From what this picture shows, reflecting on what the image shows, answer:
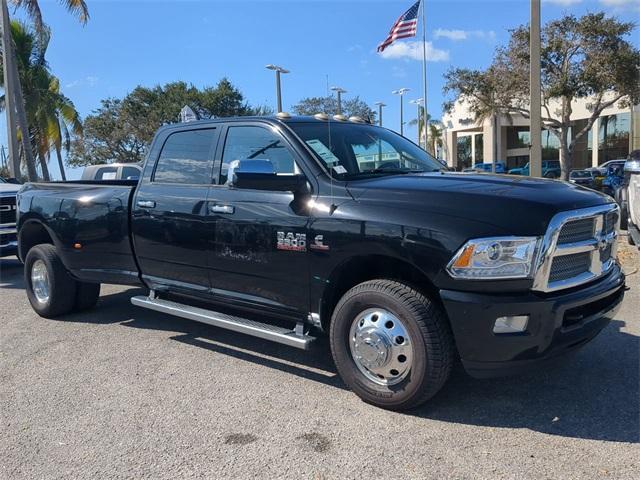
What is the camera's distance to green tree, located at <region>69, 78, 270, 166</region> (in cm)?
3688

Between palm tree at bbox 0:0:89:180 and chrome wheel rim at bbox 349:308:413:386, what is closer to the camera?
A: chrome wheel rim at bbox 349:308:413:386

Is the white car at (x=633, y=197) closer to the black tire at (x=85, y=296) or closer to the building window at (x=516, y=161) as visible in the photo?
the black tire at (x=85, y=296)

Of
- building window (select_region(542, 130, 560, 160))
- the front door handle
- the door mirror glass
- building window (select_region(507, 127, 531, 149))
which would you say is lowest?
the front door handle

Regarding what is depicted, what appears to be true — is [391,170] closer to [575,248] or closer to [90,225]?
[575,248]

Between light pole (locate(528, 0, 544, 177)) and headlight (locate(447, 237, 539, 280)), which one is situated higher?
light pole (locate(528, 0, 544, 177))

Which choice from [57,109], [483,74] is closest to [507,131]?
[483,74]

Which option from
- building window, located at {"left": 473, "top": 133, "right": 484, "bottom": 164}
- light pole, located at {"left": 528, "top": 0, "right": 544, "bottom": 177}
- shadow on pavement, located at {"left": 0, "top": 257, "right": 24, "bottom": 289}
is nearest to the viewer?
shadow on pavement, located at {"left": 0, "top": 257, "right": 24, "bottom": 289}

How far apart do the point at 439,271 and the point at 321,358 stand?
1.83 meters

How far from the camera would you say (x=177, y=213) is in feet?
16.0

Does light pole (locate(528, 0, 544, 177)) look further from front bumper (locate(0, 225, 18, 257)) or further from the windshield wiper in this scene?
front bumper (locate(0, 225, 18, 257))

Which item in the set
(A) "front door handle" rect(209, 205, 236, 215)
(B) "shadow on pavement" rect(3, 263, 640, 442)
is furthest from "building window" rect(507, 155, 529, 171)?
(A) "front door handle" rect(209, 205, 236, 215)

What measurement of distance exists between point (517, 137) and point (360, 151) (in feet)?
172

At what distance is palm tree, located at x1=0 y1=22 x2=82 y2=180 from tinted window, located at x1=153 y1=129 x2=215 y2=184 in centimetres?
2086

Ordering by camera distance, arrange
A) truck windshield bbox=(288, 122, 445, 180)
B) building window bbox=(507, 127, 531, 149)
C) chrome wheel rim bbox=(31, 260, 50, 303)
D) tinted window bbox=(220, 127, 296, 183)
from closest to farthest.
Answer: truck windshield bbox=(288, 122, 445, 180) < tinted window bbox=(220, 127, 296, 183) < chrome wheel rim bbox=(31, 260, 50, 303) < building window bbox=(507, 127, 531, 149)
